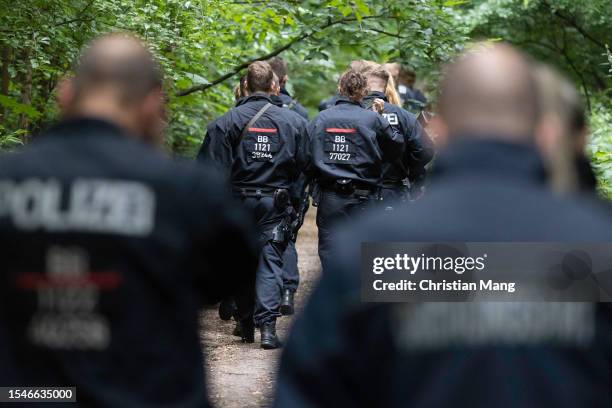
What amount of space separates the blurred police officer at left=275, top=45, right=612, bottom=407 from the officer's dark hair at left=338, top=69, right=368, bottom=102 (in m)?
6.74

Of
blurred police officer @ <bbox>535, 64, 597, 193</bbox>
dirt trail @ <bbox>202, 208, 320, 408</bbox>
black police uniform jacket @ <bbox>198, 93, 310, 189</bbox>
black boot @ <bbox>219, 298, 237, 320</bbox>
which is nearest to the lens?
blurred police officer @ <bbox>535, 64, 597, 193</bbox>

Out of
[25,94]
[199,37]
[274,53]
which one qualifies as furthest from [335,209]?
[274,53]

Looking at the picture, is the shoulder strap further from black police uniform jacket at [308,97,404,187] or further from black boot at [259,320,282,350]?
black boot at [259,320,282,350]

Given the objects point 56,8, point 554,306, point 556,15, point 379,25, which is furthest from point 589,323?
point 556,15

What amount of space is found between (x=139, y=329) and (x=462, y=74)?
109cm

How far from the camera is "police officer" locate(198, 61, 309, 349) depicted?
354 inches

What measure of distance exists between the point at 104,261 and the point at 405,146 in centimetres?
682

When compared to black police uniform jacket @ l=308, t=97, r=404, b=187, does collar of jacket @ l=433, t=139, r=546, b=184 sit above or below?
below

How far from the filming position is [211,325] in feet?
33.7

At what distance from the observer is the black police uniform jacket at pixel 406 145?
947 cm

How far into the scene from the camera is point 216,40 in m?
10.6

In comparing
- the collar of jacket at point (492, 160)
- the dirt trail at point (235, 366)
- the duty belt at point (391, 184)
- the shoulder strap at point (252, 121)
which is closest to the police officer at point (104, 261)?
the collar of jacket at point (492, 160)

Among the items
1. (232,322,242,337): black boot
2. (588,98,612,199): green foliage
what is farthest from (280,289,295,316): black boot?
(588,98,612,199): green foliage

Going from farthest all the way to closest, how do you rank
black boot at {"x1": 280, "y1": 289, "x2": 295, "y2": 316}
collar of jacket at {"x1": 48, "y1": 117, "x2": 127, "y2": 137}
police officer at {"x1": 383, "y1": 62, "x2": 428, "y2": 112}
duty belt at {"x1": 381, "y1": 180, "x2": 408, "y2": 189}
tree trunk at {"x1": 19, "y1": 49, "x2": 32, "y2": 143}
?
police officer at {"x1": 383, "y1": 62, "x2": 428, "y2": 112}
black boot at {"x1": 280, "y1": 289, "x2": 295, "y2": 316}
tree trunk at {"x1": 19, "y1": 49, "x2": 32, "y2": 143}
duty belt at {"x1": 381, "y1": 180, "x2": 408, "y2": 189}
collar of jacket at {"x1": 48, "y1": 117, "x2": 127, "y2": 137}
